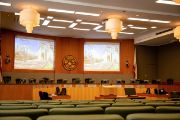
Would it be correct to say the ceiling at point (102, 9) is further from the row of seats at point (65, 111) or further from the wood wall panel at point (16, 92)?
the row of seats at point (65, 111)

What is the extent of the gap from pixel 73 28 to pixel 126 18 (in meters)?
4.34

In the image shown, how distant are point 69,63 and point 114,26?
25.3ft

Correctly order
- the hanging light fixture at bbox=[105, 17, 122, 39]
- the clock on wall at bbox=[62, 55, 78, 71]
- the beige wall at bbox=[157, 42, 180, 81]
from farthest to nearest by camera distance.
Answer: the clock on wall at bbox=[62, 55, 78, 71] → the beige wall at bbox=[157, 42, 180, 81] → the hanging light fixture at bbox=[105, 17, 122, 39]

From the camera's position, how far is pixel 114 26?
1185cm

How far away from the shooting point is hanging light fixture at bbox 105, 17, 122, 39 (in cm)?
1184

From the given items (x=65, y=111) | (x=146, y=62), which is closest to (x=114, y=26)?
(x=146, y=62)

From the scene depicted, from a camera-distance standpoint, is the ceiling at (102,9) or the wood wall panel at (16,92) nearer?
the ceiling at (102,9)

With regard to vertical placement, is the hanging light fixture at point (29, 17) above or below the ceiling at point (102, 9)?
below

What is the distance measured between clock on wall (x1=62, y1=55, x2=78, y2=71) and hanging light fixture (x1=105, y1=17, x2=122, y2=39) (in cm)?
737

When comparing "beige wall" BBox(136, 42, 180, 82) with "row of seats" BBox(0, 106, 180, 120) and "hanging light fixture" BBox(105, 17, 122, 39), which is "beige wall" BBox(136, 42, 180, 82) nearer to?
"hanging light fixture" BBox(105, 17, 122, 39)

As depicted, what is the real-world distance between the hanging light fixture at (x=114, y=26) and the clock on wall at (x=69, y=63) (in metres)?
7.37

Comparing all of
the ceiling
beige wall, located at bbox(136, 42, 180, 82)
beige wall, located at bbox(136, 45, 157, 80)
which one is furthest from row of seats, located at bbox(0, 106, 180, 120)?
beige wall, located at bbox(136, 45, 157, 80)

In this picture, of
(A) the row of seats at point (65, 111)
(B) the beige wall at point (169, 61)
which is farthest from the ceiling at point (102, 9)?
(A) the row of seats at point (65, 111)

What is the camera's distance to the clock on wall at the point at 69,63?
18844 millimetres
